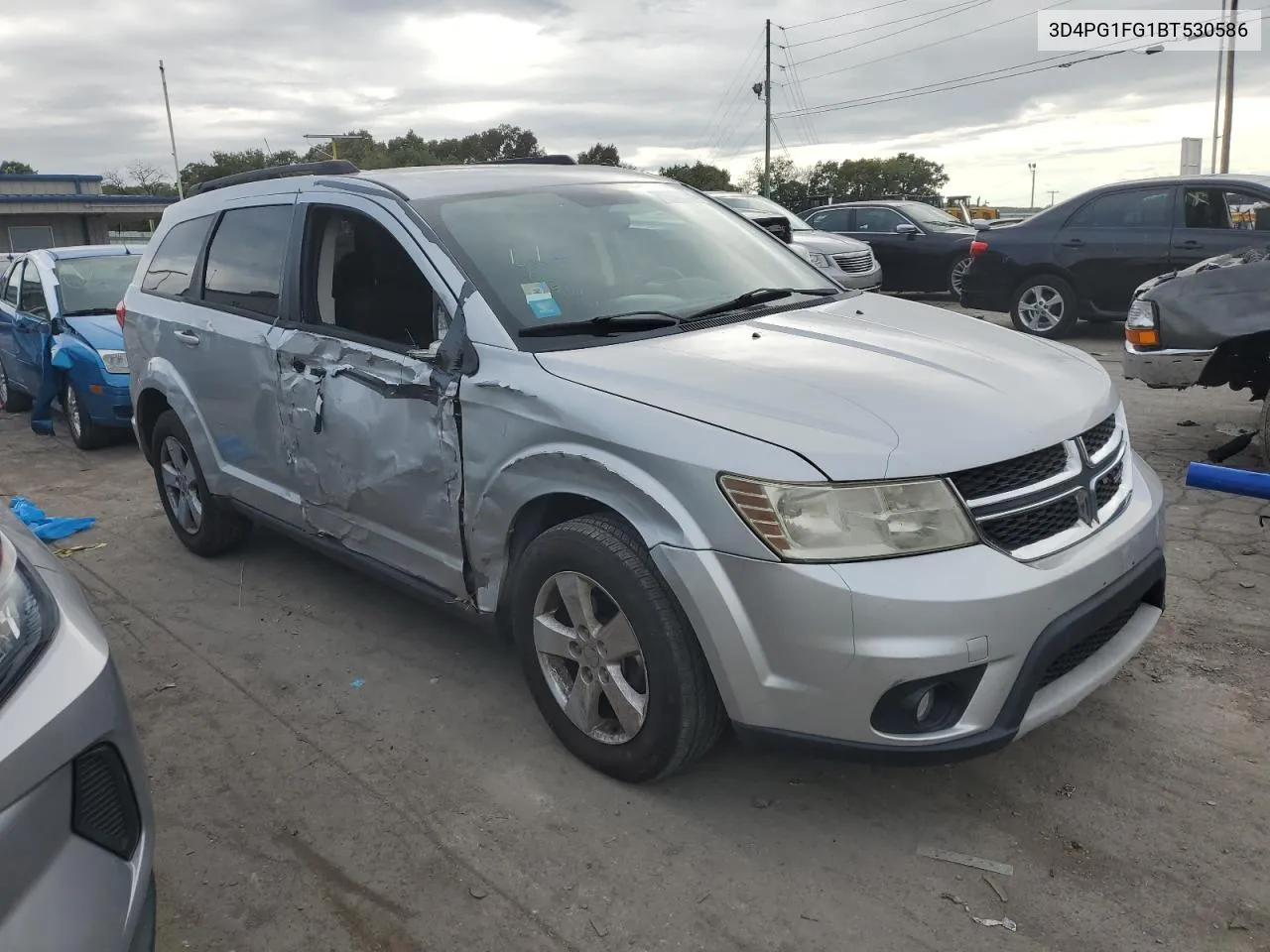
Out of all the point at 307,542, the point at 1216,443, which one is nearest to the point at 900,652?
the point at 307,542

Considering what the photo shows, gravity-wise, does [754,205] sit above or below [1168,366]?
above

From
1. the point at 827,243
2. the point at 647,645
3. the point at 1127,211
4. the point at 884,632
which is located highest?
the point at 1127,211

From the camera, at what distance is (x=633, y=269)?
12.1 feet

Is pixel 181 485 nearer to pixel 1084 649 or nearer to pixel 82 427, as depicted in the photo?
pixel 82 427

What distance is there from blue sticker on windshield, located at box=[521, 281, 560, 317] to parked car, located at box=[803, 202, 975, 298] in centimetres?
1191

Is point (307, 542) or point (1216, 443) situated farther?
point (1216, 443)

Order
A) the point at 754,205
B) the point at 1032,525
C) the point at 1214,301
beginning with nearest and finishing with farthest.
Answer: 1. the point at 1032,525
2. the point at 1214,301
3. the point at 754,205

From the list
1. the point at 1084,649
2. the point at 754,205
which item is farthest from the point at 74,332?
the point at 754,205

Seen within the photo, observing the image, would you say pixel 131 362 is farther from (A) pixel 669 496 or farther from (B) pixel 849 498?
(B) pixel 849 498

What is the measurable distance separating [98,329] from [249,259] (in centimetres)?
481

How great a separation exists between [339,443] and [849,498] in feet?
6.92

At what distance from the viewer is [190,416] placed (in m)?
4.91

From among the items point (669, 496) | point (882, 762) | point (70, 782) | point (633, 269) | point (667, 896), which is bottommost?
point (667, 896)

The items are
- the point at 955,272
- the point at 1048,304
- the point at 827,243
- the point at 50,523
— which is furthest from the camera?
the point at 955,272
